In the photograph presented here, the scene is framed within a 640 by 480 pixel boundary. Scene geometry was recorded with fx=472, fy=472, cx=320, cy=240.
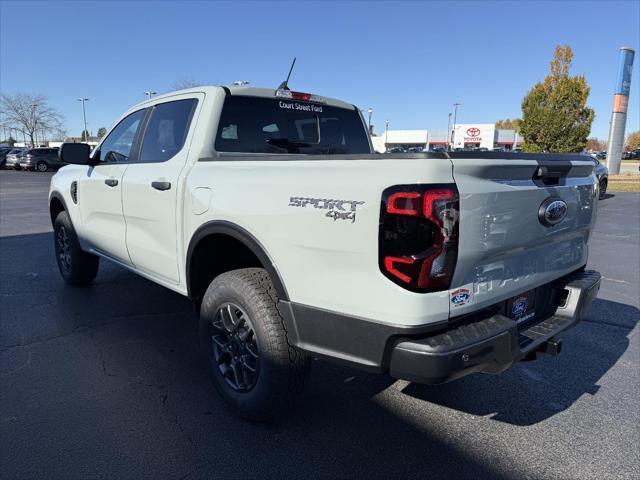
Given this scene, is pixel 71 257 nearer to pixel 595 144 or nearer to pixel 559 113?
pixel 559 113

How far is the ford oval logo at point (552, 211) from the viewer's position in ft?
7.83

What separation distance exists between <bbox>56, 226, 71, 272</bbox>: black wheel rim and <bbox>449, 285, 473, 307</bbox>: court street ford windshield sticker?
4650 millimetres

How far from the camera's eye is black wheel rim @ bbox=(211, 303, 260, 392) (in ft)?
8.87

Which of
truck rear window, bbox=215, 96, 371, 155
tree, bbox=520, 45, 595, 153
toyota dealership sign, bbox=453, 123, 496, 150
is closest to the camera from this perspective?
truck rear window, bbox=215, 96, 371, 155

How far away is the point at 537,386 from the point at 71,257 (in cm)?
477

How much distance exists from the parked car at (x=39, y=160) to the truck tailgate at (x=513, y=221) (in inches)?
1494

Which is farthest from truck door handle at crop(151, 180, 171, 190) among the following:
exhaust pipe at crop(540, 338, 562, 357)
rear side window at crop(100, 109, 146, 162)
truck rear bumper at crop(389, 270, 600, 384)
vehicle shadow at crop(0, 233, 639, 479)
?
exhaust pipe at crop(540, 338, 562, 357)

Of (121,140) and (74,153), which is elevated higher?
(121,140)

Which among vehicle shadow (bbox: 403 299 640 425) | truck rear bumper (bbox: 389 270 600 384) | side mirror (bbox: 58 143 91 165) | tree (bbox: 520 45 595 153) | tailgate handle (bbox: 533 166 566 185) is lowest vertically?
vehicle shadow (bbox: 403 299 640 425)

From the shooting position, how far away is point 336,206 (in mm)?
2127

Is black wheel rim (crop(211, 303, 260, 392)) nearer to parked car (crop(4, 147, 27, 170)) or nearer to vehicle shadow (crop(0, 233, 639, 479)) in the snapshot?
vehicle shadow (crop(0, 233, 639, 479))

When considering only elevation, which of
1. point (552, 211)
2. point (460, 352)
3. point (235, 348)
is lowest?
point (235, 348)

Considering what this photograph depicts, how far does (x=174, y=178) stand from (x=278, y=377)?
1531 millimetres

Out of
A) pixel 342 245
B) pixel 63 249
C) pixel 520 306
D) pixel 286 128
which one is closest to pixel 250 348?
pixel 342 245
